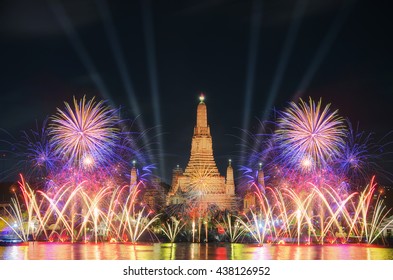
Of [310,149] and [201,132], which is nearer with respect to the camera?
[310,149]

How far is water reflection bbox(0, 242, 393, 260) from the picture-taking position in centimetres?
5297

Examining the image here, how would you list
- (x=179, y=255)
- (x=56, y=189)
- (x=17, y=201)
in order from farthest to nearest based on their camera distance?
(x=17, y=201) → (x=56, y=189) → (x=179, y=255)

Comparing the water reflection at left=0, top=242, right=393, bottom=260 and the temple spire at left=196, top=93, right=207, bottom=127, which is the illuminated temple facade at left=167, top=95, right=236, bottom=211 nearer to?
the temple spire at left=196, top=93, right=207, bottom=127

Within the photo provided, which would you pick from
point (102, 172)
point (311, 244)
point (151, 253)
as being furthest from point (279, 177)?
point (151, 253)

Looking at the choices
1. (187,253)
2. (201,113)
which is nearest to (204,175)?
(201,113)

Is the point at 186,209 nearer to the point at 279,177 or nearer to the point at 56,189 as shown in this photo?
the point at 279,177

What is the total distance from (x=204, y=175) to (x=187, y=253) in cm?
7785

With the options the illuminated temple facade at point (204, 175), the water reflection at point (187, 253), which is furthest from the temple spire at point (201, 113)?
the water reflection at point (187, 253)

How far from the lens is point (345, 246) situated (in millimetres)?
67688

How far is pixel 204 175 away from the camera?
136 metres

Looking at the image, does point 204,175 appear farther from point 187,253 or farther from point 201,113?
point 187,253

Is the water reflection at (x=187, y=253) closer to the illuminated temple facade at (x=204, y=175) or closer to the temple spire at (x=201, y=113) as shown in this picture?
the illuminated temple facade at (x=204, y=175)

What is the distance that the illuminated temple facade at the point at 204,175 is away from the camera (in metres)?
133

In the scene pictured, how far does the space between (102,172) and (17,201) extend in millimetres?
24482
